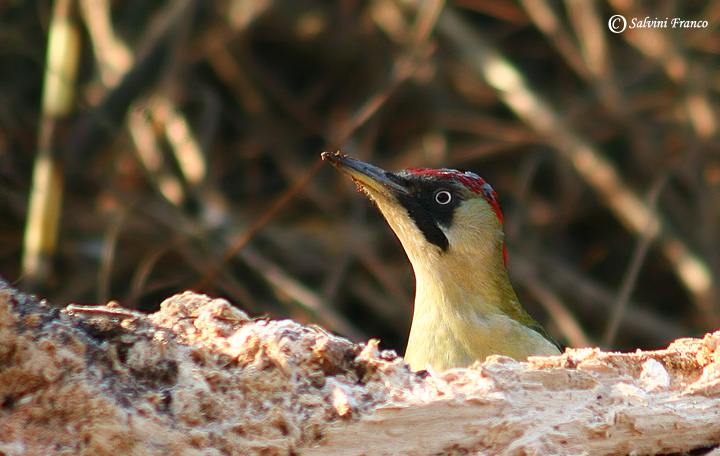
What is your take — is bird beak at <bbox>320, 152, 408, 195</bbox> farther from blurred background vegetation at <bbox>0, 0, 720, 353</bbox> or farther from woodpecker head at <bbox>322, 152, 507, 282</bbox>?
blurred background vegetation at <bbox>0, 0, 720, 353</bbox>

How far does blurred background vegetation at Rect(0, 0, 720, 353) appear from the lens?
4.79 m

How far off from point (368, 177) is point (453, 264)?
0.44 metres

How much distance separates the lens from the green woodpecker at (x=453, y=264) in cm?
297

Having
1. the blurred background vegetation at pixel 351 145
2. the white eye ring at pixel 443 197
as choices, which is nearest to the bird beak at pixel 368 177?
the white eye ring at pixel 443 197

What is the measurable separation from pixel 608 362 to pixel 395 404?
0.51m

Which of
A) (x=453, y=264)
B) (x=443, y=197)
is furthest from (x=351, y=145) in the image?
(x=453, y=264)

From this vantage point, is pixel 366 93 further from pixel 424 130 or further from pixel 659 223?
pixel 659 223

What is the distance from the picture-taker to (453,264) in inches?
126

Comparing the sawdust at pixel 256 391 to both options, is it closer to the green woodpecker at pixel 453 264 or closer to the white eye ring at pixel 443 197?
the green woodpecker at pixel 453 264

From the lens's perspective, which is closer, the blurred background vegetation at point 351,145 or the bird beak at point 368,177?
the bird beak at point 368,177

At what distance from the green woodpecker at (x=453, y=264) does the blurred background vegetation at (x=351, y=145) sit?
1.13m

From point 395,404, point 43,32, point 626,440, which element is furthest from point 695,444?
point 43,32

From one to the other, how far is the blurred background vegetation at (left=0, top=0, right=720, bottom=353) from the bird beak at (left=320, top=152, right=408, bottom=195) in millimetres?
1152

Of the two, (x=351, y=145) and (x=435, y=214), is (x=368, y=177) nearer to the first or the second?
(x=435, y=214)
